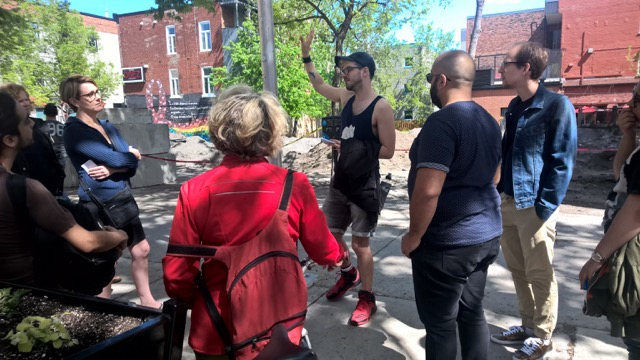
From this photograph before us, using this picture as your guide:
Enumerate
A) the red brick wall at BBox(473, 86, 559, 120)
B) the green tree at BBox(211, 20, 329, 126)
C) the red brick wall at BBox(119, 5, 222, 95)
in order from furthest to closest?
1. the red brick wall at BBox(119, 5, 222, 95)
2. the red brick wall at BBox(473, 86, 559, 120)
3. the green tree at BBox(211, 20, 329, 126)

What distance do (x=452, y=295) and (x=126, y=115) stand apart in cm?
961

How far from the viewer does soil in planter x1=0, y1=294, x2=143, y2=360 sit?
1.42 meters

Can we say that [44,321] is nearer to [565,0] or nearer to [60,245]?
[60,245]

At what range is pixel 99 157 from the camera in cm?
301

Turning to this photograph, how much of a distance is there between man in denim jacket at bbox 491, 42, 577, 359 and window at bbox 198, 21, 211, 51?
106 feet

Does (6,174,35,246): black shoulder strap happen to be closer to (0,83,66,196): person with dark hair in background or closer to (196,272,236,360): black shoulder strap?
(196,272,236,360): black shoulder strap

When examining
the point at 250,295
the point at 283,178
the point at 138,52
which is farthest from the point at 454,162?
the point at 138,52

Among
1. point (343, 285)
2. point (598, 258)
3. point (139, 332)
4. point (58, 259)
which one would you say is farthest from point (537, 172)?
point (58, 259)

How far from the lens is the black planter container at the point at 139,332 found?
55.4 inches

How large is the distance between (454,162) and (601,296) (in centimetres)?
94

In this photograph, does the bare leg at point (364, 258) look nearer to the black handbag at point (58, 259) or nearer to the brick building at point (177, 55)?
the black handbag at point (58, 259)

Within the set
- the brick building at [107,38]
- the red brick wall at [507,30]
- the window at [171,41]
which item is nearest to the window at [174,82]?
the window at [171,41]

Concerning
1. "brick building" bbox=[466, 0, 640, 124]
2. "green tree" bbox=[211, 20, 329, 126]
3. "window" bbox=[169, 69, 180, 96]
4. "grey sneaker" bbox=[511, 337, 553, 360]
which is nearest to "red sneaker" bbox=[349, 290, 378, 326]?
"grey sneaker" bbox=[511, 337, 553, 360]

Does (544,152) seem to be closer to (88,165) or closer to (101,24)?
(88,165)
